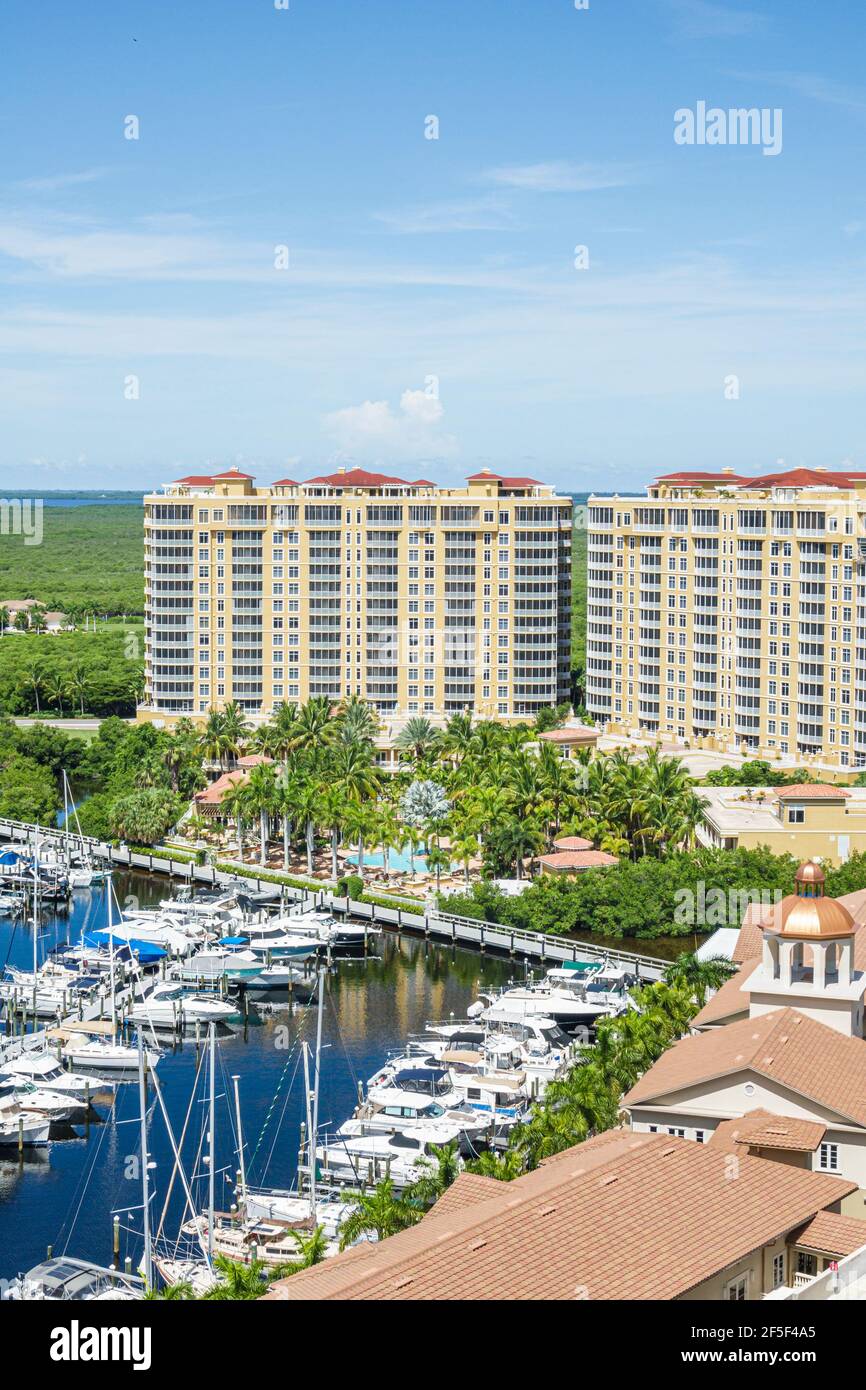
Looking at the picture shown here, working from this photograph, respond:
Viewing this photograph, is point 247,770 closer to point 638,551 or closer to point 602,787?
point 602,787

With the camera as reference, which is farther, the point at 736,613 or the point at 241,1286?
the point at 736,613

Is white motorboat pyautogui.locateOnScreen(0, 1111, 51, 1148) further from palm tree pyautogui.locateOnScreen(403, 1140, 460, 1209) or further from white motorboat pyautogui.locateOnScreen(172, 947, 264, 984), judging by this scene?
palm tree pyautogui.locateOnScreen(403, 1140, 460, 1209)

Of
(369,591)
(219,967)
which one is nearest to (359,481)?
(369,591)

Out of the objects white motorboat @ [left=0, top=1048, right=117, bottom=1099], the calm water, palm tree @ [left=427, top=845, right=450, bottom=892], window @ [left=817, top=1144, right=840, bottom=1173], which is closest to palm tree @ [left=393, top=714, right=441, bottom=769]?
palm tree @ [left=427, top=845, right=450, bottom=892]

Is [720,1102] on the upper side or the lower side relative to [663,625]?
lower

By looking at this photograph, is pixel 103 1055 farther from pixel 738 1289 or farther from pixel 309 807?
pixel 738 1289

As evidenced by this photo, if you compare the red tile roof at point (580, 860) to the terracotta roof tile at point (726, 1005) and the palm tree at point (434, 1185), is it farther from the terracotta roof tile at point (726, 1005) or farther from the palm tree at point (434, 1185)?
the palm tree at point (434, 1185)
